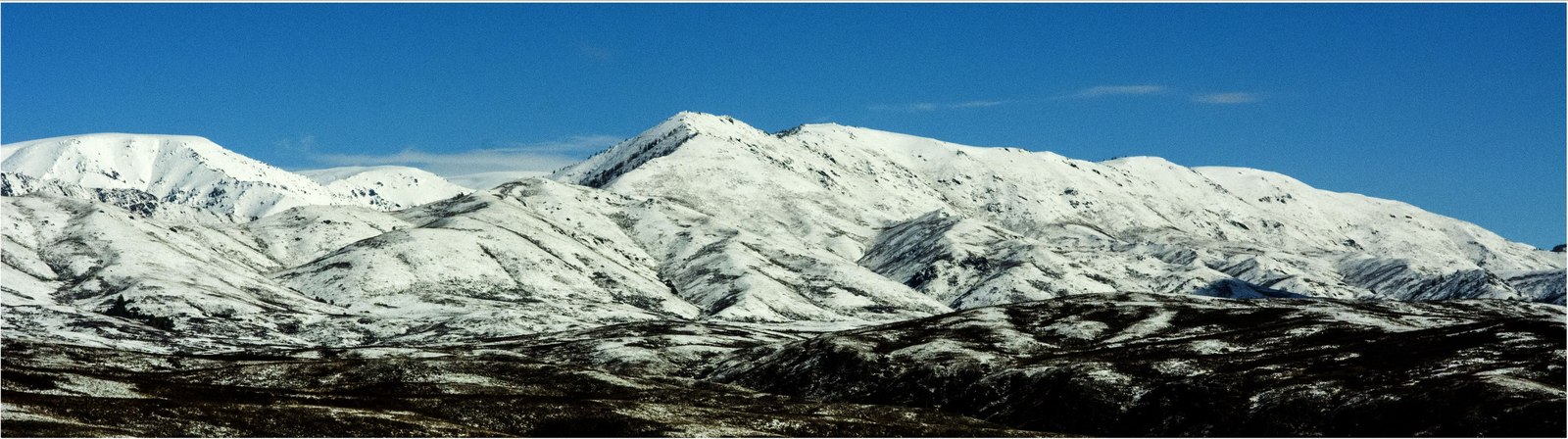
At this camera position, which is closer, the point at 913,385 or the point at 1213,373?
the point at 1213,373

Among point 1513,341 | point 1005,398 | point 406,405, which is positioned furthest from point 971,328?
point 406,405

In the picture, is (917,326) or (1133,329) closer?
(1133,329)

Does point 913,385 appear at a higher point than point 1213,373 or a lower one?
lower

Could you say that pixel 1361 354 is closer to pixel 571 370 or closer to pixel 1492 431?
pixel 1492 431

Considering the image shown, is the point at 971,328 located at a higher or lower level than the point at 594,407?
higher

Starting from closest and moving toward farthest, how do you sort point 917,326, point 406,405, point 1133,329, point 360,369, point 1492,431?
point 1492,431
point 406,405
point 360,369
point 1133,329
point 917,326

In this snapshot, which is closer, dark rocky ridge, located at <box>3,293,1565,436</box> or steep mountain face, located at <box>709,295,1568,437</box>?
dark rocky ridge, located at <box>3,293,1565,436</box>

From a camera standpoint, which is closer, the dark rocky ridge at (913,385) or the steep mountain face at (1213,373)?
the dark rocky ridge at (913,385)

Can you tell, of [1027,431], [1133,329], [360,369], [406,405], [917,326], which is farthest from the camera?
[917,326]
